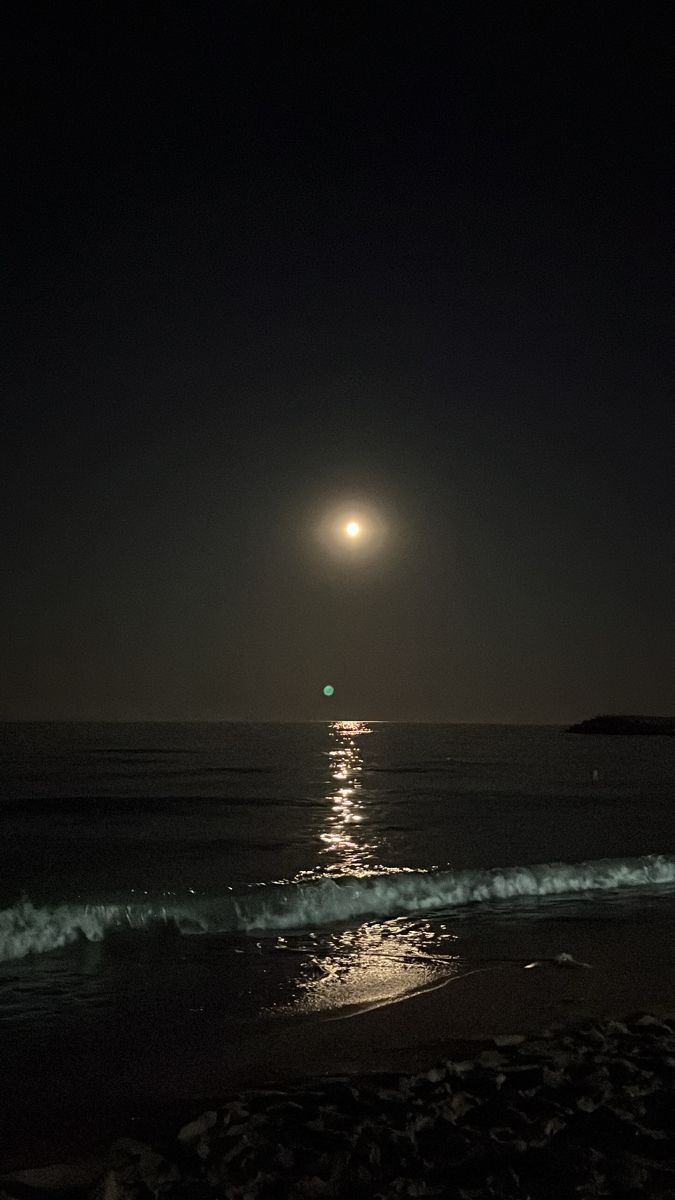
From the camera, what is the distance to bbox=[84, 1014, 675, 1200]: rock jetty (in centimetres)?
509

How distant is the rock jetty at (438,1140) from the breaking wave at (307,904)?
7.67 meters

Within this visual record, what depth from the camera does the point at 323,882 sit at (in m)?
16.2

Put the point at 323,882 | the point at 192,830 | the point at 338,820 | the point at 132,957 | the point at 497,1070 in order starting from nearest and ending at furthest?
the point at 497,1070, the point at 132,957, the point at 323,882, the point at 192,830, the point at 338,820

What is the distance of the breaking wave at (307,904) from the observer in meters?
13.6

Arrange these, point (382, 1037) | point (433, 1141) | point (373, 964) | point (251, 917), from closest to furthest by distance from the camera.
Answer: point (433, 1141)
point (382, 1037)
point (373, 964)
point (251, 917)

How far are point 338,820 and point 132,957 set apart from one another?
19829 mm

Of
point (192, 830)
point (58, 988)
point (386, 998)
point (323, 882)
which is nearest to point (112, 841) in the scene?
point (192, 830)

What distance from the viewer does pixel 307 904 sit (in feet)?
50.5

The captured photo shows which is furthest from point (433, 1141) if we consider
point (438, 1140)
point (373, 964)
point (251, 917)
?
point (251, 917)

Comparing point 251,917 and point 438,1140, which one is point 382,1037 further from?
point 251,917

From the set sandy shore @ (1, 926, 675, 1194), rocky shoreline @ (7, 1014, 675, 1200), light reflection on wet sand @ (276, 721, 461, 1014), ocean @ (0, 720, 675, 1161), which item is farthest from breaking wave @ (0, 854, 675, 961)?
rocky shoreline @ (7, 1014, 675, 1200)

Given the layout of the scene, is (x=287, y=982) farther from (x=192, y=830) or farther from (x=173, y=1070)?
(x=192, y=830)

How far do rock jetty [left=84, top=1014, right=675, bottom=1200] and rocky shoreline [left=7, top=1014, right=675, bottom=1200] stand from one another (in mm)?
11

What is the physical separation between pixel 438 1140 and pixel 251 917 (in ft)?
31.5
